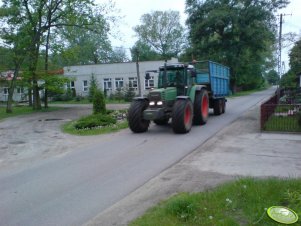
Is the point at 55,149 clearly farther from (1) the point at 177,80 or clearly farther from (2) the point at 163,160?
(1) the point at 177,80

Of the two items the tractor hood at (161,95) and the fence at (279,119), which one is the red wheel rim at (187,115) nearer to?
the tractor hood at (161,95)

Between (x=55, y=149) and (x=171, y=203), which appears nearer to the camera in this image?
(x=171, y=203)

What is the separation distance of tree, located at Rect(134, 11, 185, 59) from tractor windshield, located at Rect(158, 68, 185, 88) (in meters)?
66.4

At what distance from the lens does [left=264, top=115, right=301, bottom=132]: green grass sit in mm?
13156

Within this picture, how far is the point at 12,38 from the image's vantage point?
28359 mm

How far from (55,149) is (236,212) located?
7731mm

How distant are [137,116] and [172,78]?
2.44 m

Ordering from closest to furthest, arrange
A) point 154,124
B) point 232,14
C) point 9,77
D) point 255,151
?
point 255,151
point 154,124
point 9,77
point 232,14

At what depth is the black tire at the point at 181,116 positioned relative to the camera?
1280 cm

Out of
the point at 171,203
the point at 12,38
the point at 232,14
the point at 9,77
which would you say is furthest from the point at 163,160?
the point at 232,14

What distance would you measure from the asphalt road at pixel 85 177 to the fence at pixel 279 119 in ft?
7.65

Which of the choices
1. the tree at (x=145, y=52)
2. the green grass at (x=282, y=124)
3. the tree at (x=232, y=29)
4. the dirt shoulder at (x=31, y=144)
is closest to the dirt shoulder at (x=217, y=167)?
the green grass at (x=282, y=124)

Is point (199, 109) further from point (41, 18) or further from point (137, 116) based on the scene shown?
point (41, 18)

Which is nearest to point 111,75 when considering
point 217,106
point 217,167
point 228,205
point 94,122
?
point 217,106
